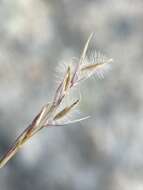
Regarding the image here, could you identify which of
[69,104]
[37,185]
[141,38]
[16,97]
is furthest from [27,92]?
[69,104]

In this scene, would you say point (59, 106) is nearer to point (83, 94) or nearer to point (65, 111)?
point (65, 111)

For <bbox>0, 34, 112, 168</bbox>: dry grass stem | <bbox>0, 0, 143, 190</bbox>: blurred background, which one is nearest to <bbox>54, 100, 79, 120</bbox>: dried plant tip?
<bbox>0, 34, 112, 168</bbox>: dry grass stem

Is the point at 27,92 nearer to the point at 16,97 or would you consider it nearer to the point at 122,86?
the point at 16,97

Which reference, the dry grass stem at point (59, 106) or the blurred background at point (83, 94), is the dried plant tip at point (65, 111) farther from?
the blurred background at point (83, 94)

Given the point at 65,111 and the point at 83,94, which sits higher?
the point at 83,94

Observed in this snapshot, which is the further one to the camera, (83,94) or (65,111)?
(83,94)

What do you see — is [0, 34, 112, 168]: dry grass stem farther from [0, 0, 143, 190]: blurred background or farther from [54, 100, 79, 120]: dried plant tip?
[0, 0, 143, 190]: blurred background

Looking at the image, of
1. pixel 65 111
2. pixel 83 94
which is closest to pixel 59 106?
pixel 65 111

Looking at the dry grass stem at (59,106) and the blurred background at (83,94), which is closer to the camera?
the dry grass stem at (59,106)

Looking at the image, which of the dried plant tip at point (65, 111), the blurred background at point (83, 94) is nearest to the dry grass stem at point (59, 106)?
the dried plant tip at point (65, 111)

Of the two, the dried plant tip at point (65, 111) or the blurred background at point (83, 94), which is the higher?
the blurred background at point (83, 94)
